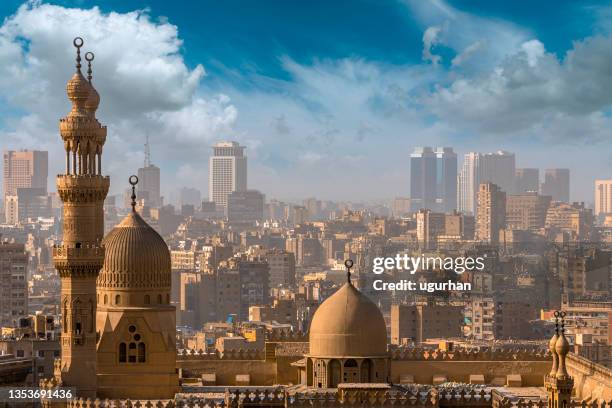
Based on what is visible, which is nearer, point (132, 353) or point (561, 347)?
point (561, 347)

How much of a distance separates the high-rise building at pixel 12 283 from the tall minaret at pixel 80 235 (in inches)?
2847

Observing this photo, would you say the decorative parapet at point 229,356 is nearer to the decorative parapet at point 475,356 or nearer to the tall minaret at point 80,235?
the decorative parapet at point 475,356

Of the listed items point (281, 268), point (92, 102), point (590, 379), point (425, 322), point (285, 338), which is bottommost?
point (425, 322)

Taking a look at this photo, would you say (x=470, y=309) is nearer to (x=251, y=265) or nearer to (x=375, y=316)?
(x=251, y=265)

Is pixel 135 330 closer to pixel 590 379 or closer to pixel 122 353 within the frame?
pixel 122 353

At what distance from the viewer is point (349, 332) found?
41312 millimetres

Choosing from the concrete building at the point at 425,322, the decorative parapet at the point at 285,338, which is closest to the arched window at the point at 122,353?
the decorative parapet at the point at 285,338

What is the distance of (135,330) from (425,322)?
64.0 meters

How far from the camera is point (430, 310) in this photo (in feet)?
352

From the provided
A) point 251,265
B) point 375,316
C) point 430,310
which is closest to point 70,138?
point 375,316

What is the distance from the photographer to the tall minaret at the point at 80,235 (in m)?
41.5

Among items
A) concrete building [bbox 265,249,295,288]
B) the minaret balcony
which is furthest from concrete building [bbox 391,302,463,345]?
concrete building [bbox 265,249,295,288]

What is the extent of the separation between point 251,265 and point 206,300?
762 cm

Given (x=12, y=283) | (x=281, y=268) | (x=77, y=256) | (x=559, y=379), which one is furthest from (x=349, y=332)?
(x=281, y=268)
